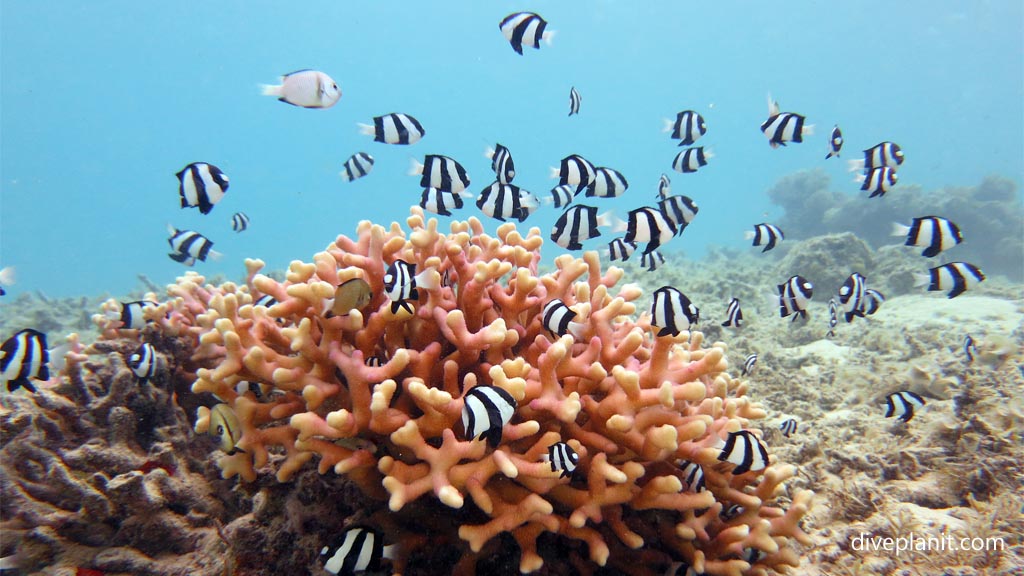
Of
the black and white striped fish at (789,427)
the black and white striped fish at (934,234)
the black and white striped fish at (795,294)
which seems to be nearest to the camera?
the black and white striped fish at (789,427)

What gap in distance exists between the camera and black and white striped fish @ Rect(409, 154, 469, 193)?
4.65 m

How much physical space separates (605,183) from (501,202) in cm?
143

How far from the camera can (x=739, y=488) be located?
3002 millimetres

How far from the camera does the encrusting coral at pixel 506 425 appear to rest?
234cm

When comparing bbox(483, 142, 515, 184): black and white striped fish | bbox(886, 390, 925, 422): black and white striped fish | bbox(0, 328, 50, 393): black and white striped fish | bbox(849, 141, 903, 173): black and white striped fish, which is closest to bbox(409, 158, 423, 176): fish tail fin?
bbox(483, 142, 515, 184): black and white striped fish

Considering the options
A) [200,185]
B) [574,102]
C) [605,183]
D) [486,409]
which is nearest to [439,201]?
[605,183]

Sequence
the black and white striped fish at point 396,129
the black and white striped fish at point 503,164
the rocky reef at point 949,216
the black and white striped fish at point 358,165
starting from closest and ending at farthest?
the black and white striped fish at point 396,129 → the black and white striped fish at point 503,164 → the black and white striped fish at point 358,165 → the rocky reef at point 949,216

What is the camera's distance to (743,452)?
256 centimetres

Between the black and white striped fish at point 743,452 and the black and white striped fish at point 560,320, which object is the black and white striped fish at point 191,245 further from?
the black and white striped fish at point 743,452

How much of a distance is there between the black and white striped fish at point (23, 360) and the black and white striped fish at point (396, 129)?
324 cm

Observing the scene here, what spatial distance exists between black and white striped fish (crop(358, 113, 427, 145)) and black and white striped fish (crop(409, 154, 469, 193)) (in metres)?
0.68

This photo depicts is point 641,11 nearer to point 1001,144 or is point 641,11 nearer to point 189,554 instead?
point 1001,144

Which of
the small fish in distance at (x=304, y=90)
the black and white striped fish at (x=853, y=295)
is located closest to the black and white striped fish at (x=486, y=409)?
the small fish in distance at (x=304, y=90)

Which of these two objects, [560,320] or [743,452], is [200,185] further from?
[743,452]
